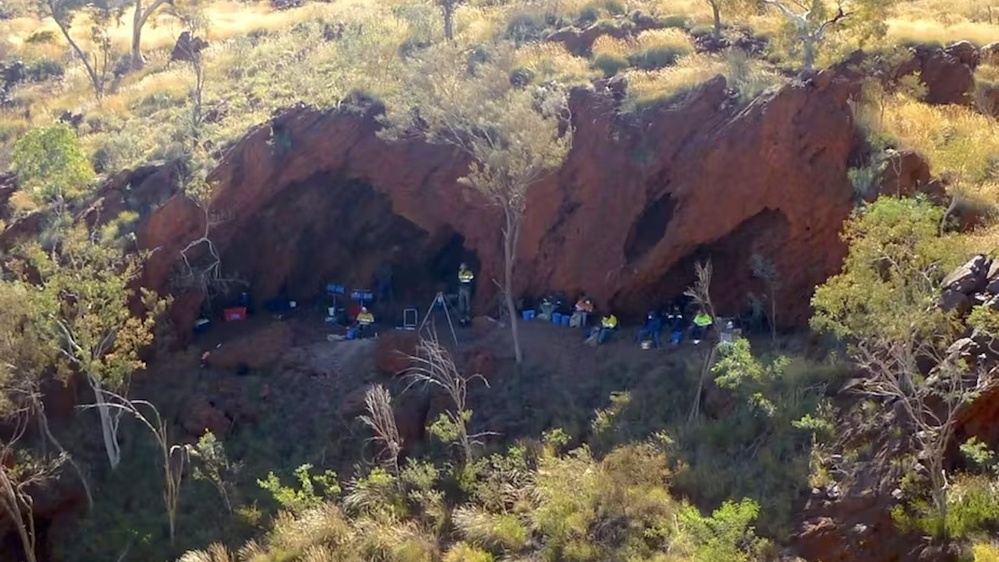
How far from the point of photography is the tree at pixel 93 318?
730 inches

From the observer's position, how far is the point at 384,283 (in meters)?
23.8

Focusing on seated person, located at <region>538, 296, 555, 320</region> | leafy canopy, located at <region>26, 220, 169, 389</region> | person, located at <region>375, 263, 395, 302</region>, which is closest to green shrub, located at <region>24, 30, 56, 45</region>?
leafy canopy, located at <region>26, 220, 169, 389</region>

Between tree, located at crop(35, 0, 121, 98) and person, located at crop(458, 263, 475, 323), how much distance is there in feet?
54.0

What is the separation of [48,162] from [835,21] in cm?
1719

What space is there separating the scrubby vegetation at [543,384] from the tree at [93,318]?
0.06 metres

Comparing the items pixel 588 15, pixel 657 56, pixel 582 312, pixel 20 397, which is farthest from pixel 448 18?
pixel 20 397

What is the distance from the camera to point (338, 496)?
18.4 meters

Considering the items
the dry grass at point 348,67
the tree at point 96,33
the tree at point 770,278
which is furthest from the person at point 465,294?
the tree at point 96,33

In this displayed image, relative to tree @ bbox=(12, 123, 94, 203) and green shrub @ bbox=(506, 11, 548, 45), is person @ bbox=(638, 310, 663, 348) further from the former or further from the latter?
tree @ bbox=(12, 123, 94, 203)

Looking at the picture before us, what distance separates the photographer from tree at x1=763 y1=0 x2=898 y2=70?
71.7 ft

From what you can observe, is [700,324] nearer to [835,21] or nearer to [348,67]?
[835,21]

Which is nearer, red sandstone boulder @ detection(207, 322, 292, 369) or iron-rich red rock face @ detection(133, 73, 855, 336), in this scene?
iron-rich red rock face @ detection(133, 73, 855, 336)

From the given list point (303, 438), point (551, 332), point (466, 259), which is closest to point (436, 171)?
point (466, 259)

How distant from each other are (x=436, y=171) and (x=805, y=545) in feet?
38.5
